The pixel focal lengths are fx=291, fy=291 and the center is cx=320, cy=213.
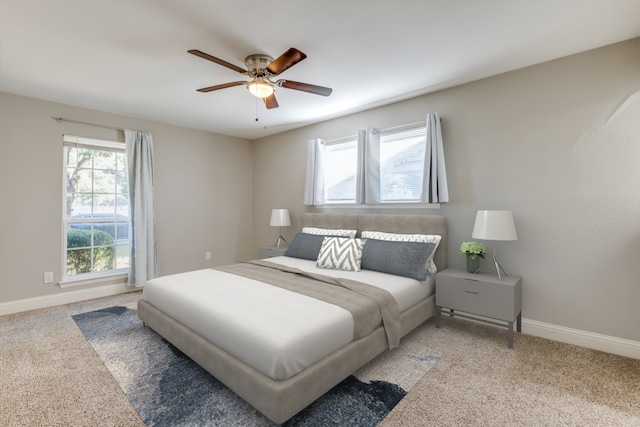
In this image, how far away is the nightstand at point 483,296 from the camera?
8.07 ft

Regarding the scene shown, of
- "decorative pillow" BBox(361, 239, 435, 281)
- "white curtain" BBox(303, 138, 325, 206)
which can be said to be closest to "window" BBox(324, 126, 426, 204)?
"white curtain" BBox(303, 138, 325, 206)

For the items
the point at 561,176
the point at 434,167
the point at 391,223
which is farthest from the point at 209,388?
the point at 561,176

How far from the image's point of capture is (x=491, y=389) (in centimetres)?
192

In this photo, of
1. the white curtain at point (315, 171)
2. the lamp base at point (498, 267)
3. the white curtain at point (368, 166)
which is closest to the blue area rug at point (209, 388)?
the lamp base at point (498, 267)

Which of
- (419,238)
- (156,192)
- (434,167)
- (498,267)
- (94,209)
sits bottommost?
(498,267)

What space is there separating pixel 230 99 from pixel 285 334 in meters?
2.89

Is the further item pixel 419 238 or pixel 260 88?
pixel 419 238

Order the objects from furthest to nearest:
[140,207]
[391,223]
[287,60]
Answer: [140,207], [391,223], [287,60]

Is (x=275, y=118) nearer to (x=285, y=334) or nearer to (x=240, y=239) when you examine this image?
(x=240, y=239)

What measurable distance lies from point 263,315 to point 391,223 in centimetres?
211

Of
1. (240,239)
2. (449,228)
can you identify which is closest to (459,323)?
(449,228)

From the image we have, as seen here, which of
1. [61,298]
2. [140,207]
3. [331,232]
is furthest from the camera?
[140,207]

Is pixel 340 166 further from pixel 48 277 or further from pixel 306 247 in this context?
pixel 48 277

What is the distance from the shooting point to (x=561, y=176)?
2576mm
